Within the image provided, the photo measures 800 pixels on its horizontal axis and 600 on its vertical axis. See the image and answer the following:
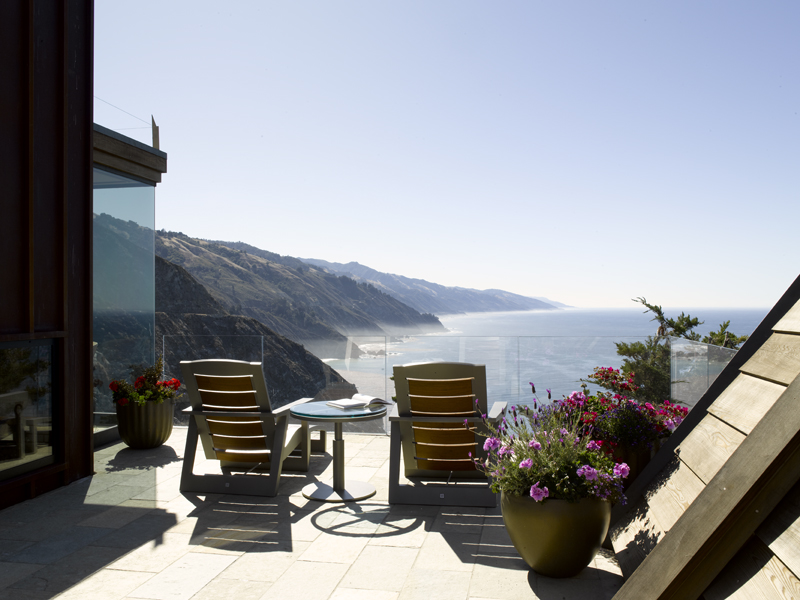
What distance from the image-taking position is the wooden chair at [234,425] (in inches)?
160

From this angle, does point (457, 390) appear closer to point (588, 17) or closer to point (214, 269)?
point (588, 17)

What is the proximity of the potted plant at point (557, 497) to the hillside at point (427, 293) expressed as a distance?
395ft

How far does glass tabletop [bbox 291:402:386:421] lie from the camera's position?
398 centimetres

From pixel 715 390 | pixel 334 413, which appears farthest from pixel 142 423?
pixel 715 390

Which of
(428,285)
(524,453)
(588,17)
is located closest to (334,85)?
(588,17)

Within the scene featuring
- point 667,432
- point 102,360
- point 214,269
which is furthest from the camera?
point 214,269

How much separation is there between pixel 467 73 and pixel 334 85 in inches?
170

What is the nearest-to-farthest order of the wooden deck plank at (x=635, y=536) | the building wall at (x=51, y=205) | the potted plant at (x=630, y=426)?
the wooden deck plank at (x=635, y=536), the potted plant at (x=630, y=426), the building wall at (x=51, y=205)

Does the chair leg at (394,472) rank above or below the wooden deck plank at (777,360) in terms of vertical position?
below

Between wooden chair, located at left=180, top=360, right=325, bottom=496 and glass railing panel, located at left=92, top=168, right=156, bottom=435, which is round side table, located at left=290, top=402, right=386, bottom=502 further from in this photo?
glass railing panel, located at left=92, top=168, right=156, bottom=435

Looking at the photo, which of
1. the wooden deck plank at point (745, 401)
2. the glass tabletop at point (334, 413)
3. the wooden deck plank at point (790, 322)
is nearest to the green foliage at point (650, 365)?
the glass tabletop at point (334, 413)

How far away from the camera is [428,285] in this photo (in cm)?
16012

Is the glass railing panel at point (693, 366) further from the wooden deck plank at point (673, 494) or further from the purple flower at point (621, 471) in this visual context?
the purple flower at point (621, 471)

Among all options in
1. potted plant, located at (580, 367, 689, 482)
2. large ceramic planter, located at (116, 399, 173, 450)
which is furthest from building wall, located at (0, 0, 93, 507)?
potted plant, located at (580, 367, 689, 482)
